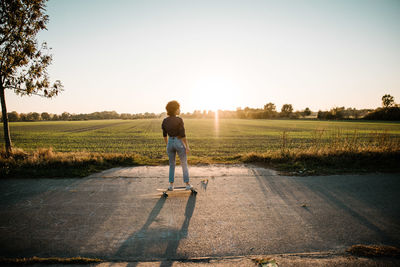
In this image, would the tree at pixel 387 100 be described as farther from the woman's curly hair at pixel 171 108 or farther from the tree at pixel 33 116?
the tree at pixel 33 116

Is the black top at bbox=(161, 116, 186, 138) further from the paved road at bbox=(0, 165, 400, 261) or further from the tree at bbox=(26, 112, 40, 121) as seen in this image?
the tree at bbox=(26, 112, 40, 121)

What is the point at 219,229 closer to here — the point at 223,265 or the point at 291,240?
the point at 223,265

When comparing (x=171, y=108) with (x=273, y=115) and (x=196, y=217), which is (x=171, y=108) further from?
(x=273, y=115)

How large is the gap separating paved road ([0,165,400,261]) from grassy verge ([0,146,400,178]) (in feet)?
2.27

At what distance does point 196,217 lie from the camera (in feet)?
12.7

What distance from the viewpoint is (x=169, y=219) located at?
3.78 metres

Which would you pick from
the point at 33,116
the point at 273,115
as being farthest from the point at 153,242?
the point at 33,116

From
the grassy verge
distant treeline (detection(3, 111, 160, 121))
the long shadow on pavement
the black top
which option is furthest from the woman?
distant treeline (detection(3, 111, 160, 121))

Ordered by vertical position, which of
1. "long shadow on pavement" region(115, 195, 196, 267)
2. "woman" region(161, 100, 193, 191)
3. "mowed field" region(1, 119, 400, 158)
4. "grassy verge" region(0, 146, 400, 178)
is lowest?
"mowed field" region(1, 119, 400, 158)

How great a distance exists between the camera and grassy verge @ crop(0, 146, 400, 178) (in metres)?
6.64

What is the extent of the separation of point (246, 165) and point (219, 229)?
4.65m

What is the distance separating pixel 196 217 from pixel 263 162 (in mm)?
5189

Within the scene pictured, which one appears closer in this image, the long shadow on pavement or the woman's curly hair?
the long shadow on pavement

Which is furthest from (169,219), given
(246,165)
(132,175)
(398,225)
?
(246,165)
